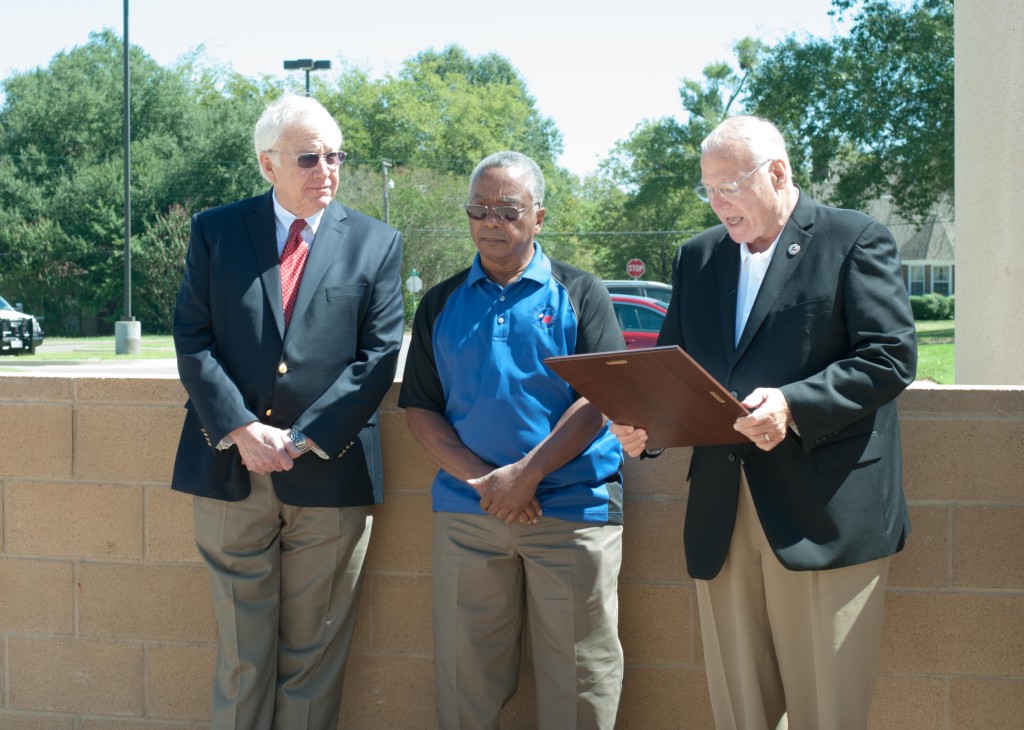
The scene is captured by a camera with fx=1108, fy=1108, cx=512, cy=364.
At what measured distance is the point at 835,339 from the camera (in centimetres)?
288

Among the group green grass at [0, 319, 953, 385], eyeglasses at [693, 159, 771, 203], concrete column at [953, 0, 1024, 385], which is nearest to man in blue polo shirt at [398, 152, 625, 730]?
eyeglasses at [693, 159, 771, 203]

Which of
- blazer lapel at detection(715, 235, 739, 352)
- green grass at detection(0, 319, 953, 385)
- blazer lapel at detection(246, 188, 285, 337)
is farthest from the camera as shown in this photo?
green grass at detection(0, 319, 953, 385)

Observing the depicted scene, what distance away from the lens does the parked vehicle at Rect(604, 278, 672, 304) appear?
20609 millimetres

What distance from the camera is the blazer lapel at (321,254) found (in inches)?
135

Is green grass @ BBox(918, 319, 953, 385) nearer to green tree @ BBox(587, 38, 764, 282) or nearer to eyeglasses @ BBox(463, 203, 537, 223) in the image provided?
eyeglasses @ BBox(463, 203, 537, 223)

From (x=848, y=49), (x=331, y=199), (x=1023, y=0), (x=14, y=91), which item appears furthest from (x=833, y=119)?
(x=14, y=91)

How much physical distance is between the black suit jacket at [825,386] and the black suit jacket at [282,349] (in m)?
1.10

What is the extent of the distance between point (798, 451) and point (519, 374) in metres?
0.86

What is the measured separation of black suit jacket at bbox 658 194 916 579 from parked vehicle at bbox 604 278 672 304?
55.2 ft

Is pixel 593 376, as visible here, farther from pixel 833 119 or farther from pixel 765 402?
pixel 833 119

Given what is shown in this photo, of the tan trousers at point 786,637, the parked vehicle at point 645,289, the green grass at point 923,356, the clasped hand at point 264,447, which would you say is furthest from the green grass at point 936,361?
the clasped hand at point 264,447

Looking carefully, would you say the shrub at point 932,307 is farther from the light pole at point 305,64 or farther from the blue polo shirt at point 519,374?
the blue polo shirt at point 519,374

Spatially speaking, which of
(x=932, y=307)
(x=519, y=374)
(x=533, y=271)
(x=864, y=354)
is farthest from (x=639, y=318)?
(x=932, y=307)

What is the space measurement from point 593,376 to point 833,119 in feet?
105
